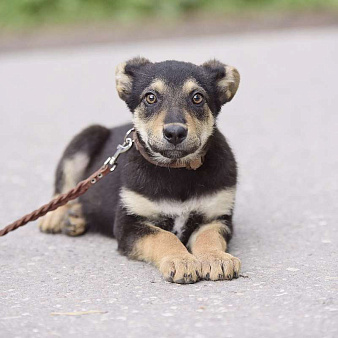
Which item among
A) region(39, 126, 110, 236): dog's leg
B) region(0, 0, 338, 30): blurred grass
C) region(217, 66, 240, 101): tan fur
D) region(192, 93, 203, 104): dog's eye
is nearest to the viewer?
region(192, 93, 203, 104): dog's eye

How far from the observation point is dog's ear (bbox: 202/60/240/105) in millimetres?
5539

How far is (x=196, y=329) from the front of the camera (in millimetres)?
3986

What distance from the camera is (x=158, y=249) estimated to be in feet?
16.7

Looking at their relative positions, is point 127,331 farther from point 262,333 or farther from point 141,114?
point 141,114

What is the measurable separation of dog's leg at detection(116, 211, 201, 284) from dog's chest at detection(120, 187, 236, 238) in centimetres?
8

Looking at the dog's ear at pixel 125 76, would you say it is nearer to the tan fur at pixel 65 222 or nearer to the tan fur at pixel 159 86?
the tan fur at pixel 159 86

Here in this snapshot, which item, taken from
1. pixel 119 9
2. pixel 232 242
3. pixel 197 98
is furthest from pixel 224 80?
pixel 119 9

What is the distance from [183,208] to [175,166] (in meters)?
0.29

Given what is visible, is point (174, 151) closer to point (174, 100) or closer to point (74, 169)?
point (174, 100)

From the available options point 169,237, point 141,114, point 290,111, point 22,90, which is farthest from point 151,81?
point 22,90

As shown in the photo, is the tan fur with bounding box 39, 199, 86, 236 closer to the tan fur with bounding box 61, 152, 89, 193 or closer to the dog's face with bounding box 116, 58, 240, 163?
the tan fur with bounding box 61, 152, 89, 193

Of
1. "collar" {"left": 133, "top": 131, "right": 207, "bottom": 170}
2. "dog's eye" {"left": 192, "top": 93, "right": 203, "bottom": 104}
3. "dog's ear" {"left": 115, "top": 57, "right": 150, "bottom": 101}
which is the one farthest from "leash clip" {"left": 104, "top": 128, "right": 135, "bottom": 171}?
"dog's eye" {"left": 192, "top": 93, "right": 203, "bottom": 104}

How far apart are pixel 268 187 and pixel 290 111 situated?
4.13 metres

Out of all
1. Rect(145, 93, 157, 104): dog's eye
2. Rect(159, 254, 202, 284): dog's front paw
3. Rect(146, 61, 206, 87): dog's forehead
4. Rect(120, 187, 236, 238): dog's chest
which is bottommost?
Rect(159, 254, 202, 284): dog's front paw
